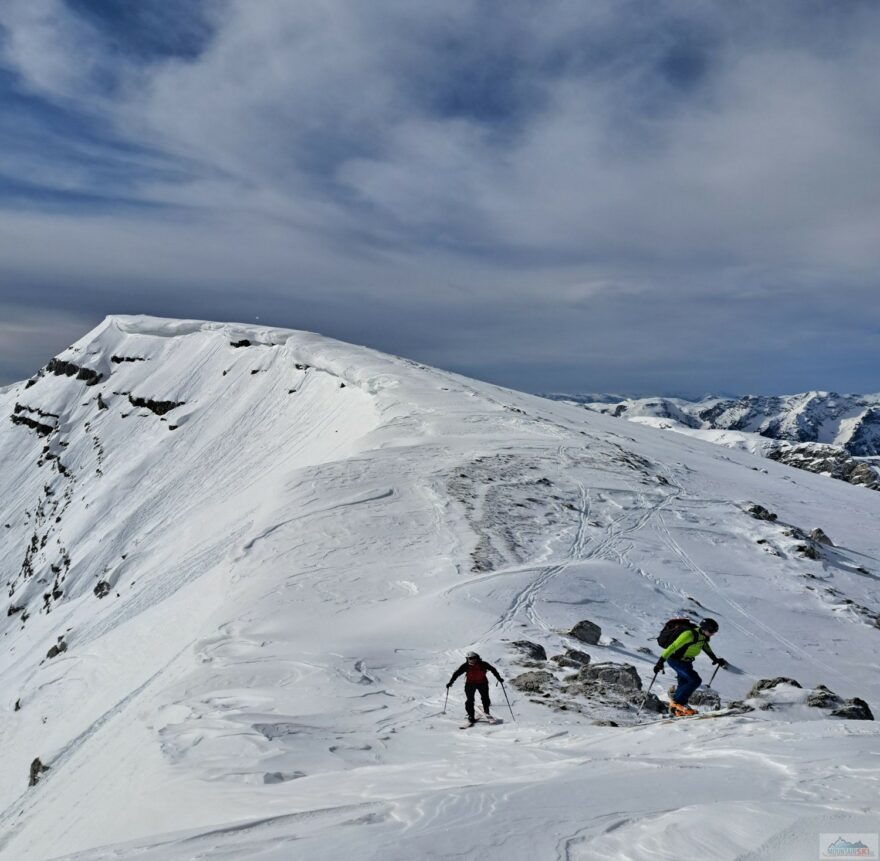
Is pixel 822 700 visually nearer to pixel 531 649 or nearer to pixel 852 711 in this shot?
pixel 852 711

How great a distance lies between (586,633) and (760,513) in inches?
556

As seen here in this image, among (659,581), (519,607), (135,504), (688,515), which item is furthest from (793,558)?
(135,504)

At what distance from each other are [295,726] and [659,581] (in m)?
11.9

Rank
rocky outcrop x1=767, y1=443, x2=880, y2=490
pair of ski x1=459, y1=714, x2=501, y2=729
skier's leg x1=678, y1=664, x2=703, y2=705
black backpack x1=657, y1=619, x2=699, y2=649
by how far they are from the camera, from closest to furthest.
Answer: pair of ski x1=459, y1=714, x2=501, y2=729 → skier's leg x1=678, y1=664, x2=703, y2=705 → black backpack x1=657, y1=619, x2=699, y2=649 → rocky outcrop x1=767, y1=443, x2=880, y2=490

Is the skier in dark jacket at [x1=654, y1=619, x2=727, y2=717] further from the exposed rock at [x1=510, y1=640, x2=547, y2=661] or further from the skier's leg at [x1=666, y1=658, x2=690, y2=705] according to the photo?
the exposed rock at [x1=510, y1=640, x2=547, y2=661]

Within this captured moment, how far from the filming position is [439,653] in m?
13.1

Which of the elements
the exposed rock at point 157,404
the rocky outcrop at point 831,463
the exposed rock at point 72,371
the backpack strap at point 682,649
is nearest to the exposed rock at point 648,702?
the backpack strap at point 682,649

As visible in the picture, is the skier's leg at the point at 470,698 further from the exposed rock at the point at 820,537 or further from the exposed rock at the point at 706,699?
the exposed rock at the point at 820,537

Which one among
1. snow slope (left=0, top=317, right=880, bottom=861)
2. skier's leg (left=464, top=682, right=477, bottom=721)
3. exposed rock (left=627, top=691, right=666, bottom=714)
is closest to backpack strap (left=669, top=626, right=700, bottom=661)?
exposed rock (left=627, top=691, right=666, bottom=714)

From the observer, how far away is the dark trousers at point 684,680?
10.4 m

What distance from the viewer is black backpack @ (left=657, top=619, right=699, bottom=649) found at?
1073 centimetres

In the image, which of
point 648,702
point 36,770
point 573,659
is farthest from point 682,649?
point 36,770

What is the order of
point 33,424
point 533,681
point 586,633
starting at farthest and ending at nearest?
point 33,424 < point 586,633 < point 533,681

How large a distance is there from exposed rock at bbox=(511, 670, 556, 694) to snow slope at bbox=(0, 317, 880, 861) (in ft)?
1.03
